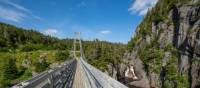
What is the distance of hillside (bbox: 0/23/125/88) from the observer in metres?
94.9

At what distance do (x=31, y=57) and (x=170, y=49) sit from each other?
7677 centimetres

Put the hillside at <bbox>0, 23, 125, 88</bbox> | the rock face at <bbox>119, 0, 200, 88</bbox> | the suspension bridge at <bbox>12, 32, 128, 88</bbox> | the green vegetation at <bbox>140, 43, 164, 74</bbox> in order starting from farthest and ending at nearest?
1. the hillside at <bbox>0, 23, 125, 88</bbox>
2. the green vegetation at <bbox>140, 43, 164, 74</bbox>
3. the rock face at <bbox>119, 0, 200, 88</bbox>
4. the suspension bridge at <bbox>12, 32, 128, 88</bbox>

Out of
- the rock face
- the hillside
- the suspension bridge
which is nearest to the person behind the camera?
the suspension bridge

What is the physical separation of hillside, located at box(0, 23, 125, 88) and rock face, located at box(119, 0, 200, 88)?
12560 mm

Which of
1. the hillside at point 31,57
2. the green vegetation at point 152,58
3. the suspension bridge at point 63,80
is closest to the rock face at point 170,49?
the green vegetation at point 152,58

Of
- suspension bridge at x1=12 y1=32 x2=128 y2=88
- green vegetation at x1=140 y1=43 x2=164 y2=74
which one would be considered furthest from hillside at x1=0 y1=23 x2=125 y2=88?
suspension bridge at x1=12 y1=32 x2=128 y2=88

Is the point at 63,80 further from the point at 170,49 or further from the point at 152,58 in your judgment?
the point at 152,58

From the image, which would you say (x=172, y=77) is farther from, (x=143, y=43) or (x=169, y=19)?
(x=143, y=43)

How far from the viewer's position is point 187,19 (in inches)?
2260

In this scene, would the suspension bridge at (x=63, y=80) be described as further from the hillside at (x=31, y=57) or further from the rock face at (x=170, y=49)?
the hillside at (x=31, y=57)

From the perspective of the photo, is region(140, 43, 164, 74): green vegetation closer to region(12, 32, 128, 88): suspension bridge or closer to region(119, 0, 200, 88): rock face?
region(119, 0, 200, 88): rock face

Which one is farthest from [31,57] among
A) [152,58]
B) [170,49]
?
[170,49]

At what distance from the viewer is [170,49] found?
63719 millimetres

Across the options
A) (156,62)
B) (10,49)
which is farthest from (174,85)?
(10,49)
